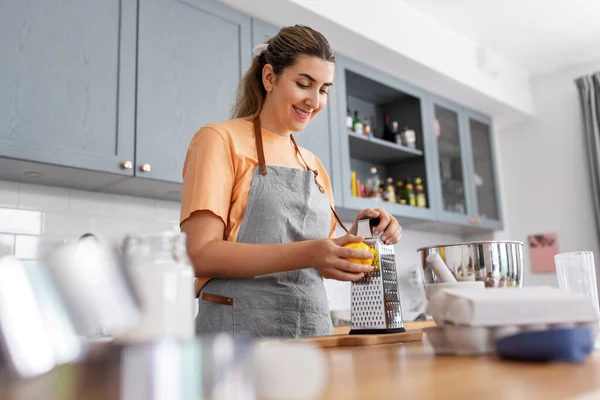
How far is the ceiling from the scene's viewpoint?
347 cm

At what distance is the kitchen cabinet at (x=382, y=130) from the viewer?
332 cm

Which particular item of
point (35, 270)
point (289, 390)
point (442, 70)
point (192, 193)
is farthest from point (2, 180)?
point (442, 70)

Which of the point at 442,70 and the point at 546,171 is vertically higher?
the point at 442,70

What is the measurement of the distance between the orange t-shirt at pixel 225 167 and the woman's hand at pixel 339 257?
1.04 ft

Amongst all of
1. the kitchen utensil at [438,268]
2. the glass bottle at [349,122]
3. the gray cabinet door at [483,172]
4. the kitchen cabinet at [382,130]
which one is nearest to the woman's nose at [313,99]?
the kitchen utensil at [438,268]

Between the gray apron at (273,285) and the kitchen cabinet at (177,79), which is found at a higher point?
the kitchen cabinet at (177,79)

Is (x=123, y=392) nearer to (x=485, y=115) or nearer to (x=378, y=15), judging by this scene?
(x=378, y=15)

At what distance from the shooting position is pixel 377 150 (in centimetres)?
365

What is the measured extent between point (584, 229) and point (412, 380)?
158 inches

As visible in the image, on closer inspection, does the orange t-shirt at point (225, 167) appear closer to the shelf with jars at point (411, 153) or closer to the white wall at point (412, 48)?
the white wall at point (412, 48)

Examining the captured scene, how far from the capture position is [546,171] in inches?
173

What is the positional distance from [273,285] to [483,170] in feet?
10.5

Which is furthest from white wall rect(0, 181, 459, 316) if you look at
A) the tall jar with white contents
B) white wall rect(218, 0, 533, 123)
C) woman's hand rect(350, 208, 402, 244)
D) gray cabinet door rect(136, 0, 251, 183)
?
the tall jar with white contents

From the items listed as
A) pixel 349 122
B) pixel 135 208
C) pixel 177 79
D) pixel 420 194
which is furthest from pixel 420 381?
pixel 420 194
